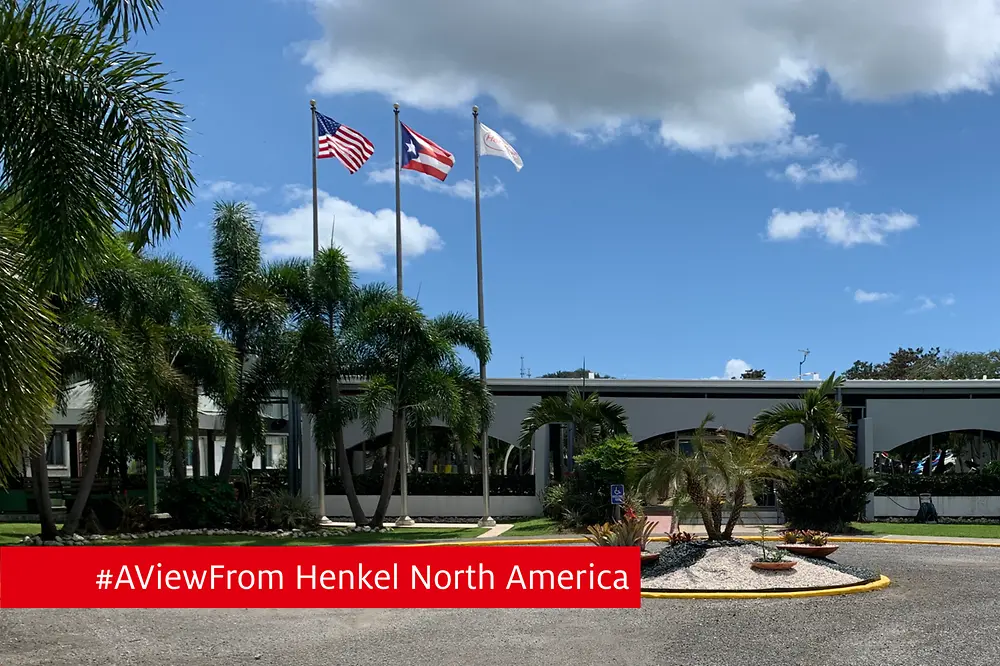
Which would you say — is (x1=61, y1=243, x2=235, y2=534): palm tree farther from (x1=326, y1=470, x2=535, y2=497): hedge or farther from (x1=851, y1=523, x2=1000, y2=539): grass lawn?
(x1=851, y1=523, x2=1000, y2=539): grass lawn

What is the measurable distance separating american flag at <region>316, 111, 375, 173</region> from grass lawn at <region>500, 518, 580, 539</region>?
33.2 ft

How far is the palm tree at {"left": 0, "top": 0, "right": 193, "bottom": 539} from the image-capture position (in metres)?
8.46

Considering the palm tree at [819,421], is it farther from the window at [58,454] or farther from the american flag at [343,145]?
the window at [58,454]

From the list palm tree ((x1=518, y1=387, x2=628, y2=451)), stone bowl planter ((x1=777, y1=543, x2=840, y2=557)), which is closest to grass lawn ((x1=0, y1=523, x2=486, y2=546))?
palm tree ((x1=518, y1=387, x2=628, y2=451))

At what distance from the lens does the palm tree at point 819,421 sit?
1016 inches

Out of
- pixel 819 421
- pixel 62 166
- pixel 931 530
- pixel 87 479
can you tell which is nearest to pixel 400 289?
pixel 87 479

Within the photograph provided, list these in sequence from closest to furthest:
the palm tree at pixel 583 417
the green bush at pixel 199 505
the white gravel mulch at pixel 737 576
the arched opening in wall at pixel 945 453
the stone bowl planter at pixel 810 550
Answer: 1. the white gravel mulch at pixel 737 576
2. the stone bowl planter at pixel 810 550
3. the green bush at pixel 199 505
4. the palm tree at pixel 583 417
5. the arched opening in wall at pixel 945 453

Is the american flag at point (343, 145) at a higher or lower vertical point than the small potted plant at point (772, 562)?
higher

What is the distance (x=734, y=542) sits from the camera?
575 inches

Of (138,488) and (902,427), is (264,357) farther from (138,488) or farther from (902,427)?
(902,427)

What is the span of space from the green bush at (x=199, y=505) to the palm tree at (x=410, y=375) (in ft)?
11.7

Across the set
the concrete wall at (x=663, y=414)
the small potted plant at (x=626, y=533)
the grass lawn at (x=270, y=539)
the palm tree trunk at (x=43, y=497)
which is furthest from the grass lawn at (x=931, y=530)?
the palm tree trunk at (x=43, y=497)

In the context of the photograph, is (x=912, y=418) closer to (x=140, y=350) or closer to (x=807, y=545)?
(x=807, y=545)

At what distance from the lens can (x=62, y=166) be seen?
8.56m
